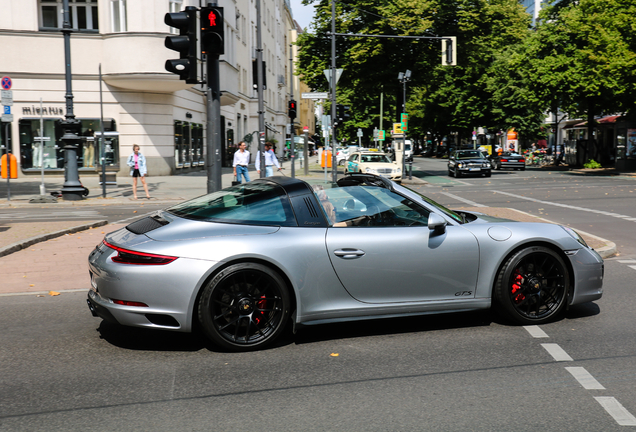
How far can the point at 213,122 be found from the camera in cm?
871

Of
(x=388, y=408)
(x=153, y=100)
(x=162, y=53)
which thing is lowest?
(x=388, y=408)

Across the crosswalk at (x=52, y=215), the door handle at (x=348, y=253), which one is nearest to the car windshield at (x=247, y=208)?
the door handle at (x=348, y=253)

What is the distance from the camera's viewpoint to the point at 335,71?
25344 millimetres

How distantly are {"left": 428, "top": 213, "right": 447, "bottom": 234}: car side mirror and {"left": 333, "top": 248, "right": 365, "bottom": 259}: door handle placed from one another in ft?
1.93

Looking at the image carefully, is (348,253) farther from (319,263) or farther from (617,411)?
(617,411)

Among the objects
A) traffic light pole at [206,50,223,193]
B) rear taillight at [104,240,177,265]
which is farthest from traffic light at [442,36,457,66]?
rear taillight at [104,240,177,265]

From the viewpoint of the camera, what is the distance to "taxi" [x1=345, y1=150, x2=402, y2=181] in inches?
1230

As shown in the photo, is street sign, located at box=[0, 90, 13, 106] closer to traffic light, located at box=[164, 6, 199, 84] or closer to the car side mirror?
traffic light, located at box=[164, 6, 199, 84]

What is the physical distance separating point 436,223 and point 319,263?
3.20ft

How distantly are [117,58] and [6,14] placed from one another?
496cm

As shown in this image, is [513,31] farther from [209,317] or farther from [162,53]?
[209,317]

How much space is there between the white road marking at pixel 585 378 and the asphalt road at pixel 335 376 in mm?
17

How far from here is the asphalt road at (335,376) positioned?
351 centimetres

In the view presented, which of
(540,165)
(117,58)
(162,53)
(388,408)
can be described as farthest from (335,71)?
(540,165)
